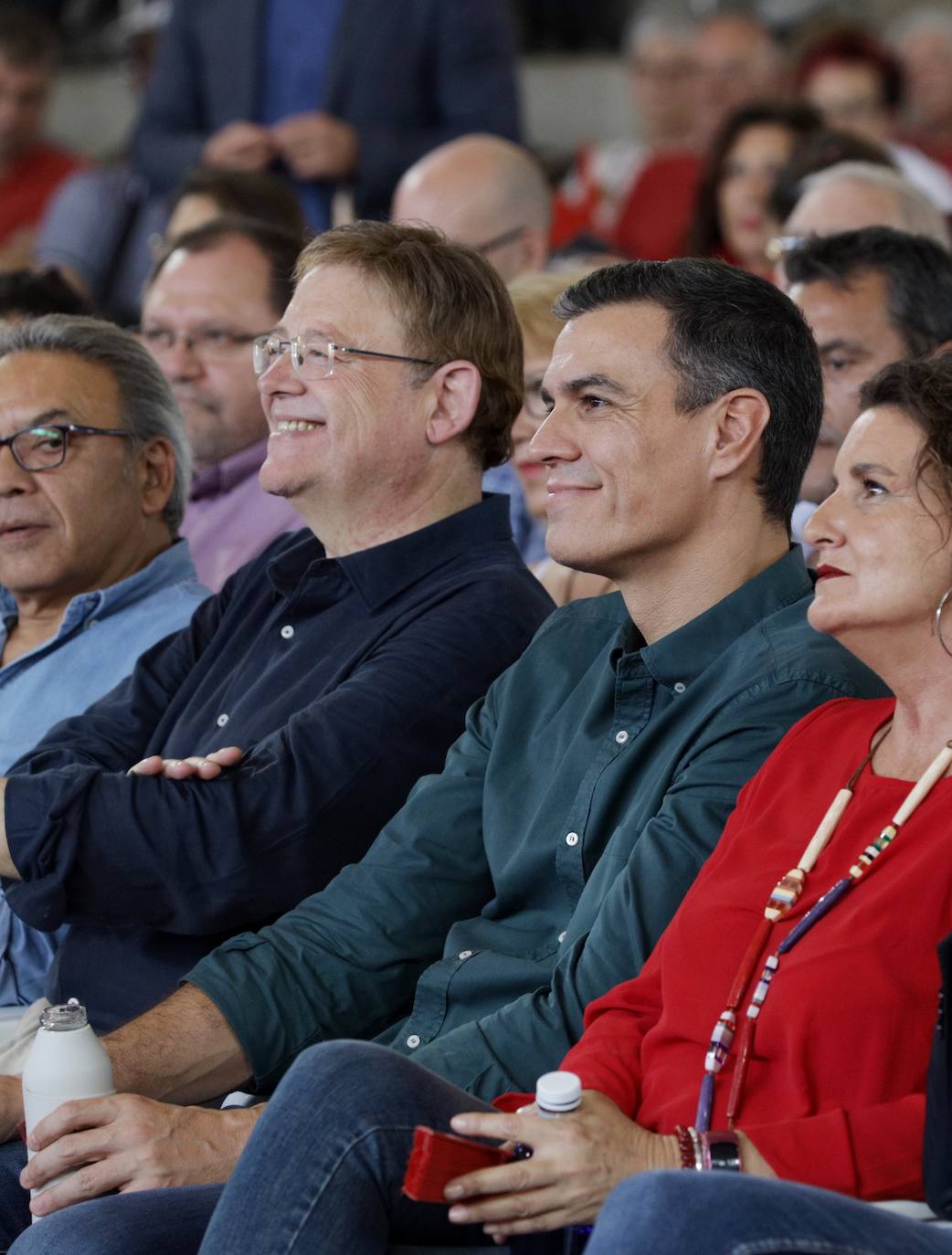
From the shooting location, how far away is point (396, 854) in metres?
2.24

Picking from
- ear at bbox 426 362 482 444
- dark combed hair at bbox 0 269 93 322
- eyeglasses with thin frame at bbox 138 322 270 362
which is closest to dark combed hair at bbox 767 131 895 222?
eyeglasses with thin frame at bbox 138 322 270 362

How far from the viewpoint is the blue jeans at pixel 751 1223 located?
4.57 feet

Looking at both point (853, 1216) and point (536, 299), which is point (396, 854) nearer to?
point (853, 1216)

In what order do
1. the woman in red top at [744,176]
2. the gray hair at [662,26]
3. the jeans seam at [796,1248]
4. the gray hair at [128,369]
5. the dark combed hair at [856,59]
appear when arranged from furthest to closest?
the gray hair at [662,26] < the dark combed hair at [856,59] < the woman in red top at [744,176] < the gray hair at [128,369] < the jeans seam at [796,1248]

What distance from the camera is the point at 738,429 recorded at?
217 centimetres

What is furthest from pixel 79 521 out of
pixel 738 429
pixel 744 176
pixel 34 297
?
pixel 744 176

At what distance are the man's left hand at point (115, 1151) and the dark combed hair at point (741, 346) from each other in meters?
0.98

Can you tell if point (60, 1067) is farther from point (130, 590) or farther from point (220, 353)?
point (220, 353)

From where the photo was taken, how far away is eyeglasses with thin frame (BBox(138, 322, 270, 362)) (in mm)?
3834

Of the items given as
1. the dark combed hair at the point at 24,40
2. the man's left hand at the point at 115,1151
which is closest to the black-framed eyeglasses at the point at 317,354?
the man's left hand at the point at 115,1151

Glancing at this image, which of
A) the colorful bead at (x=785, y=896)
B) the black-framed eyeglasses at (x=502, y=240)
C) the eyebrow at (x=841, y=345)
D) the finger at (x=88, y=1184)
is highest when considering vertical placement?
the black-framed eyeglasses at (x=502, y=240)

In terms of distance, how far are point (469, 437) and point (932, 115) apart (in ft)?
Answer: 15.1

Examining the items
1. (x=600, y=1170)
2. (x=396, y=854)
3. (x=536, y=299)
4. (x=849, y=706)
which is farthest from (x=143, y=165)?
(x=600, y=1170)

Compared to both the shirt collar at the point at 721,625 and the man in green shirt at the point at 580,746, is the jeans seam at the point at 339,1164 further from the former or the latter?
the shirt collar at the point at 721,625
